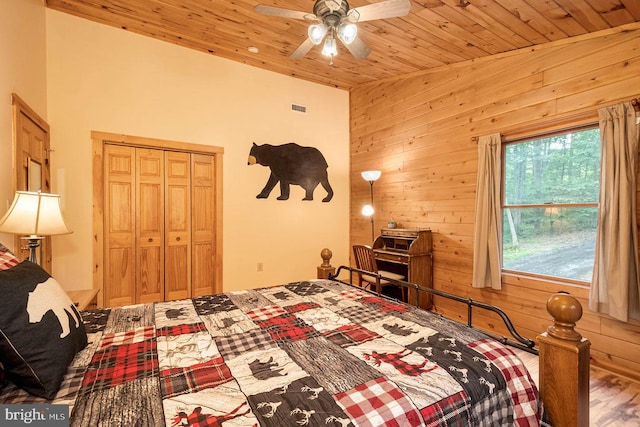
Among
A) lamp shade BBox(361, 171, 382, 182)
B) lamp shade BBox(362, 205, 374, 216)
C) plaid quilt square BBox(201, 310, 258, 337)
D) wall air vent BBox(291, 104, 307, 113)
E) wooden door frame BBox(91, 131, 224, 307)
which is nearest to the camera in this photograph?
plaid quilt square BBox(201, 310, 258, 337)

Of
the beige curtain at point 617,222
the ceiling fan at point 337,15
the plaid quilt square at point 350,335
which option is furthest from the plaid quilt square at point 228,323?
the beige curtain at point 617,222

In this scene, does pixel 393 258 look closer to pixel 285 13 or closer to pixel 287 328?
pixel 287 328

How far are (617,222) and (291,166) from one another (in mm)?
3452

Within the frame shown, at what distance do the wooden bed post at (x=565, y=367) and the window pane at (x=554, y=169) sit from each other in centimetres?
194

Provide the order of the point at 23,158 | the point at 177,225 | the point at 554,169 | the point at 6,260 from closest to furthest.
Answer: the point at 6,260 → the point at 23,158 → the point at 554,169 → the point at 177,225

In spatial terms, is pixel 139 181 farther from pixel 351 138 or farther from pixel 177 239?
pixel 351 138

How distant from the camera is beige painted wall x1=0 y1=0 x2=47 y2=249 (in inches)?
79.4

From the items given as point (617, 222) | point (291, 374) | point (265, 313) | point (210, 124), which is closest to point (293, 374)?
point (291, 374)

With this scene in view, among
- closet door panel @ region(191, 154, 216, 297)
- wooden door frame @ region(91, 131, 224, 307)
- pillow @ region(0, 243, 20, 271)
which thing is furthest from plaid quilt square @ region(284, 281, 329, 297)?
wooden door frame @ region(91, 131, 224, 307)

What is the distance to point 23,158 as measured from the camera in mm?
2342

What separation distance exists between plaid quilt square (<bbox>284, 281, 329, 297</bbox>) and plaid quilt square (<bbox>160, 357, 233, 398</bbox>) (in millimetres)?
1024

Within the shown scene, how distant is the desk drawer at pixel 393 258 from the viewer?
3.51m

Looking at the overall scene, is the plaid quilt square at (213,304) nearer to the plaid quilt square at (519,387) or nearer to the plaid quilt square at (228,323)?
the plaid quilt square at (228,323)

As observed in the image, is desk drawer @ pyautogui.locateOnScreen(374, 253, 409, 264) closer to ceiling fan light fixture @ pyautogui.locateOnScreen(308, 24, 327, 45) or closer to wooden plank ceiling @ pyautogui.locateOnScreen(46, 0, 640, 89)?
wooden plank ceiling @ pyautogui.locateOnScreen(46, 0, 640, 89)
